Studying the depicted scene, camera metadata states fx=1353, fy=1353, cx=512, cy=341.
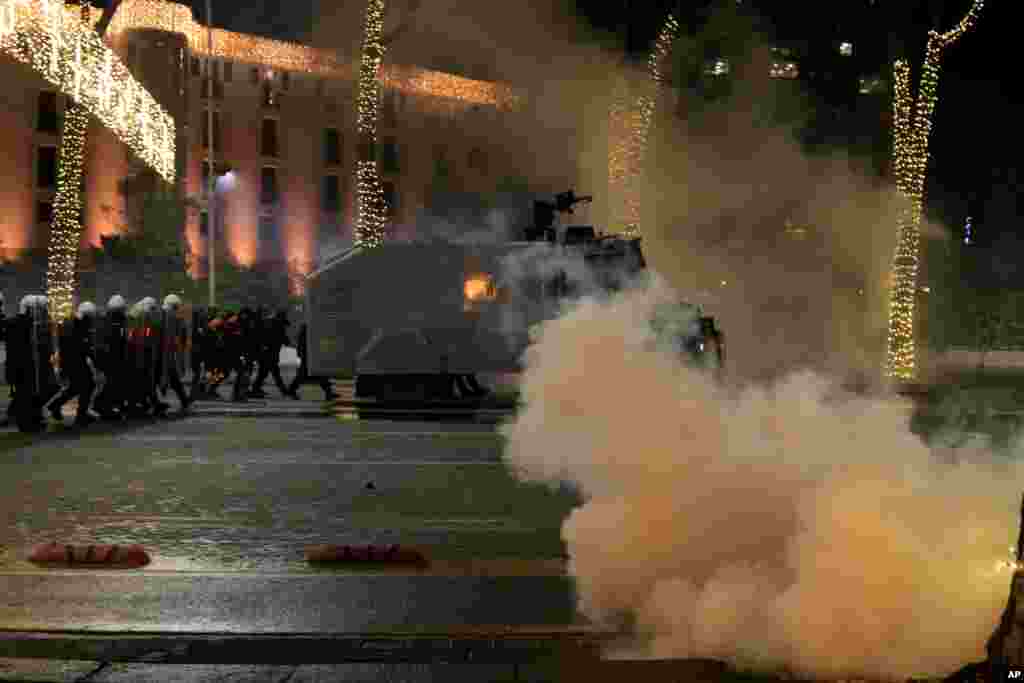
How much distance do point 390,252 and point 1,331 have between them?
7.13m

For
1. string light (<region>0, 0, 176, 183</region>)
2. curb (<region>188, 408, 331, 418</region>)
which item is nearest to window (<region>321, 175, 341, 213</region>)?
string light (<region>0, 0, 176, 183</region>)

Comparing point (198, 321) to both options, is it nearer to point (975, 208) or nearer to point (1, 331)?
point (1, 331)

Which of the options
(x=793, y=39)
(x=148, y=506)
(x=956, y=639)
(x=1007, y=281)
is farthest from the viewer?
(x=1007, y=281)

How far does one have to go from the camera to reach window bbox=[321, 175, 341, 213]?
74562 millimetres

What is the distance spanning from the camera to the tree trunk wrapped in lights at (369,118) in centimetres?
3259

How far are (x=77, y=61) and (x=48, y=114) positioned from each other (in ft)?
115

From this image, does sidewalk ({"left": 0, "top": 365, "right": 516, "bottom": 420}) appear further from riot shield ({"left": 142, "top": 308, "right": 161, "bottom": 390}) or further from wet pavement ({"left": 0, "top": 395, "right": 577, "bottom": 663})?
wet pavement ({"left": 0, "top": 395, "right": 577, "bottom": 663})

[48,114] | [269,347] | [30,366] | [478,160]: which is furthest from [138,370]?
[48,114]

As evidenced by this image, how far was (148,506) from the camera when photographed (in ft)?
40.0

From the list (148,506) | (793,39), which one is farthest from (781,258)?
(148,506)

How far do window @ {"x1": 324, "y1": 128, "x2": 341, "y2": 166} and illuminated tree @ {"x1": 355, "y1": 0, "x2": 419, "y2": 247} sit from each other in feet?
117

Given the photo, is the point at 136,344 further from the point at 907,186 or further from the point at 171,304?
the point at 907,186

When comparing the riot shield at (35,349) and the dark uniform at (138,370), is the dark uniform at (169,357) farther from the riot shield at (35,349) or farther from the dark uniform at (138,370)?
the riot shield at (35,349)

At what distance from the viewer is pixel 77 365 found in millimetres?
19859
